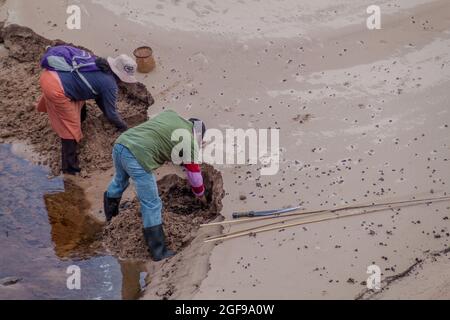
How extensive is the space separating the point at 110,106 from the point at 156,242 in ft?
5.48

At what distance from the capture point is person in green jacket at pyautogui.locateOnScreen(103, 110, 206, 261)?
5.51 meters

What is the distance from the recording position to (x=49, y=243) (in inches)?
237

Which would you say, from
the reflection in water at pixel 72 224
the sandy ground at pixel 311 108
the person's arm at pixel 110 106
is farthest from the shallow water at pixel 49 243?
the person's arm at pixel 110 106

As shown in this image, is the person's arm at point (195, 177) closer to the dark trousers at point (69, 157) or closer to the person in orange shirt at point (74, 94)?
the person in orange shirt at point (74, 94)

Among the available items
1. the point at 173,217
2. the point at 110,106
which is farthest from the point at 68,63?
the point at 173,217

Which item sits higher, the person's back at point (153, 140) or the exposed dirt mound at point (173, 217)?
the person's back at point (153, 140)

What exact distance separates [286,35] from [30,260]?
3.89 meters

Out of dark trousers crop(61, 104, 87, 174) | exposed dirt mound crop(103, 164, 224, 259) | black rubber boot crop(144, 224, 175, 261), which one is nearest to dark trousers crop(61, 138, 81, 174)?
dark trousers crop(61, 104, 87, 174)

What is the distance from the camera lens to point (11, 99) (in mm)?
7660

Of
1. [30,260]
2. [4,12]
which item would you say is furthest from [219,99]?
[4,12]

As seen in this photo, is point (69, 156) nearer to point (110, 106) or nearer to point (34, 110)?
point (110, 106)

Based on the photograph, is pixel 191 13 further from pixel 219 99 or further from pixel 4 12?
pixel 4 12

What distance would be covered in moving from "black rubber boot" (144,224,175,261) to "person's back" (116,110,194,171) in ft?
1.59

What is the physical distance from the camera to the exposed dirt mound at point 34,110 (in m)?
7.00
